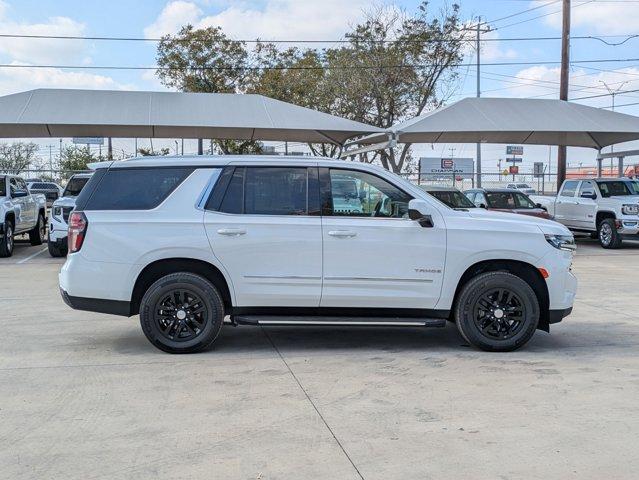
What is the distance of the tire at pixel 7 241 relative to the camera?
1573 cm

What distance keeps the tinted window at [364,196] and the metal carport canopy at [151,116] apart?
12.8 m

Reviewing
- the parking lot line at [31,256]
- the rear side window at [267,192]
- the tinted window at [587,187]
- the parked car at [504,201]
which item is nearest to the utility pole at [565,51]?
the tinted window at [587,187]

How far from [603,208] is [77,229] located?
15572 mm

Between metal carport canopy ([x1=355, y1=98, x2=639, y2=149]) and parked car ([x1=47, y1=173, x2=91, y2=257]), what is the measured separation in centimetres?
893

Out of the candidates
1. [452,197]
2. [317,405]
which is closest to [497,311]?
[317,405]

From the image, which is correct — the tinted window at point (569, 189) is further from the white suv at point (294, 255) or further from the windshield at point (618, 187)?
the white suv at point (294, 255)

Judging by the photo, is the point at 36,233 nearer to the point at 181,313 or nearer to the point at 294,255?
the point at 181,313

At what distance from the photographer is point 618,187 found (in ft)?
62.0

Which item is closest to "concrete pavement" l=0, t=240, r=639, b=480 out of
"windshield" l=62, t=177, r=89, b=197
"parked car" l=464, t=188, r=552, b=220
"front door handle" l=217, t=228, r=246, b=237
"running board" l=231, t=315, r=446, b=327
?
"running board" l=231, t=315, r=446, b=327

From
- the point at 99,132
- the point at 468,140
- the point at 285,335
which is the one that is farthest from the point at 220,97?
the point at 285,335

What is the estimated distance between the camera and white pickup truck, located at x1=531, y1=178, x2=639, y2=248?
18.0m

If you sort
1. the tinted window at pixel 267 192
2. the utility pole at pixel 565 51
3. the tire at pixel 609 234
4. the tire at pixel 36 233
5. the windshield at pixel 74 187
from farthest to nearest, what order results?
the utility pole at pixel 565 51
the tire at pixel 36 233
the tire at pixel 609 234
the windshield at pixel 74 187
the tinted window at pixel 267 192

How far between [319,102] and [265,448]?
96.9 ft

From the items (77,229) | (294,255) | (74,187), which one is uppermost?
(74,187)
